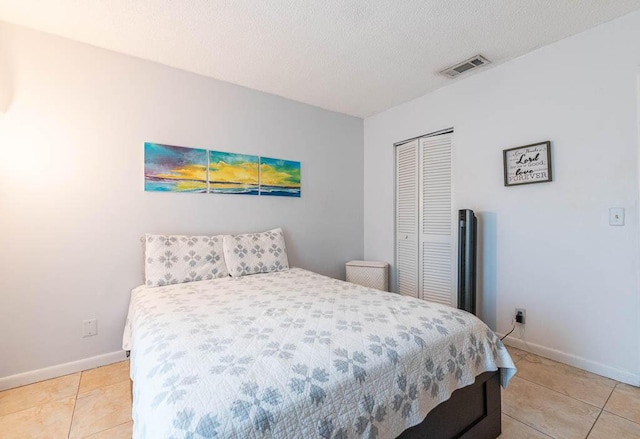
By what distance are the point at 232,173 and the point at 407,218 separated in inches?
78.0

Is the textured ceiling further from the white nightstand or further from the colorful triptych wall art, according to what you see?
the white nightstand

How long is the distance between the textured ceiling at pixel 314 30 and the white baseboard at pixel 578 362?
91.9 inches

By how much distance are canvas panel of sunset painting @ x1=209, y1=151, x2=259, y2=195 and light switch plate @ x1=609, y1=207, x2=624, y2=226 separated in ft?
9.13

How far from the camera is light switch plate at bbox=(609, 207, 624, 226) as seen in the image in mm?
1924

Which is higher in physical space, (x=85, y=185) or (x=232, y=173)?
(x=232, y=173)

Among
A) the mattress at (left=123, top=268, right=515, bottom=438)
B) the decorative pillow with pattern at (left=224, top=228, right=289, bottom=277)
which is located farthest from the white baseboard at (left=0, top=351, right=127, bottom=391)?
the decorative pillow with pattern at (left=224, top=228, right=289, bottom=277)

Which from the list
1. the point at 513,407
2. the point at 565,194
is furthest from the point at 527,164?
the point at 513,407

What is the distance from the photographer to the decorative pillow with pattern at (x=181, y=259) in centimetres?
216

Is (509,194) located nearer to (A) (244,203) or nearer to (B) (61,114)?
(A) (244,203)

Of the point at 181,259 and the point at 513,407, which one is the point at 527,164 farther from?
the point at 181,259

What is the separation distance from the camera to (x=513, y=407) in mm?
1679

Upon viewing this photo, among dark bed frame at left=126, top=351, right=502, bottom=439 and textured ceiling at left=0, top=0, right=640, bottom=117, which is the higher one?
textured ceiling at left=0, top=0, right=640, bottom=117

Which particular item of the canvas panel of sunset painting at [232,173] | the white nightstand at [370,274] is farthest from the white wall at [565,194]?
the canvas panel of sunset painting at [232,173]

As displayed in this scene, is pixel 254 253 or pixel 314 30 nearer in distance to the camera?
pixel 314 30
